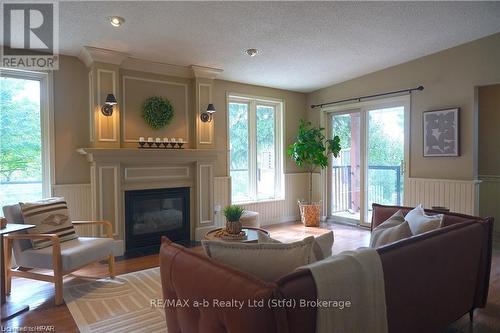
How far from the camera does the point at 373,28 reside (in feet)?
12.0

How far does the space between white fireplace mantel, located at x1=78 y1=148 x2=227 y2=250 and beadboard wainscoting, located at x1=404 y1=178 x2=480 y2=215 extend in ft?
9.88

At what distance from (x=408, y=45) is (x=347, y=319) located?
4.05 metres

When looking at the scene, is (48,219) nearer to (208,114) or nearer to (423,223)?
(208,114)

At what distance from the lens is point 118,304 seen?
273cm

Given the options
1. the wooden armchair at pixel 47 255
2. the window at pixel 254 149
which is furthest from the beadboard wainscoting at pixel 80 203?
the window at pixel 254 149

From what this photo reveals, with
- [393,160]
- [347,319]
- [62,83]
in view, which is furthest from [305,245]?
[393,160]

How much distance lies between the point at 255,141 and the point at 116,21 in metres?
3.16

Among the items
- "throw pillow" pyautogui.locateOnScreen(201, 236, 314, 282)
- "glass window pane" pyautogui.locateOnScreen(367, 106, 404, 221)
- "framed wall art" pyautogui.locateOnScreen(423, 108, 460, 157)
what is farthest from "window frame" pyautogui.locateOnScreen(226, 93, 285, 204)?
"throw pillow" pyautogui.locateOnScreen(201, 236, 314, 282)

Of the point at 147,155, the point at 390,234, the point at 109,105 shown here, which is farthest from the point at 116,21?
the point at 390,234

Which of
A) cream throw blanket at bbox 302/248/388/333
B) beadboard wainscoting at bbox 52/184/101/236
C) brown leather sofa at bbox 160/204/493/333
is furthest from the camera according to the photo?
beadboard wainscoting at bbox 52/184/101/236

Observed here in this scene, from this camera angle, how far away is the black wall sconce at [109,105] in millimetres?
3877

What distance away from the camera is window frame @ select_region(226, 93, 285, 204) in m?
5.58

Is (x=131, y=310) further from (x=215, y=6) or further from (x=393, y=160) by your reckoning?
(x=393, y=160)

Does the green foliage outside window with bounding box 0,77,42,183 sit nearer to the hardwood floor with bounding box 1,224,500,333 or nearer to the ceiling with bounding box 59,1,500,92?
the ceiling with bounding box 59,1,500,92
